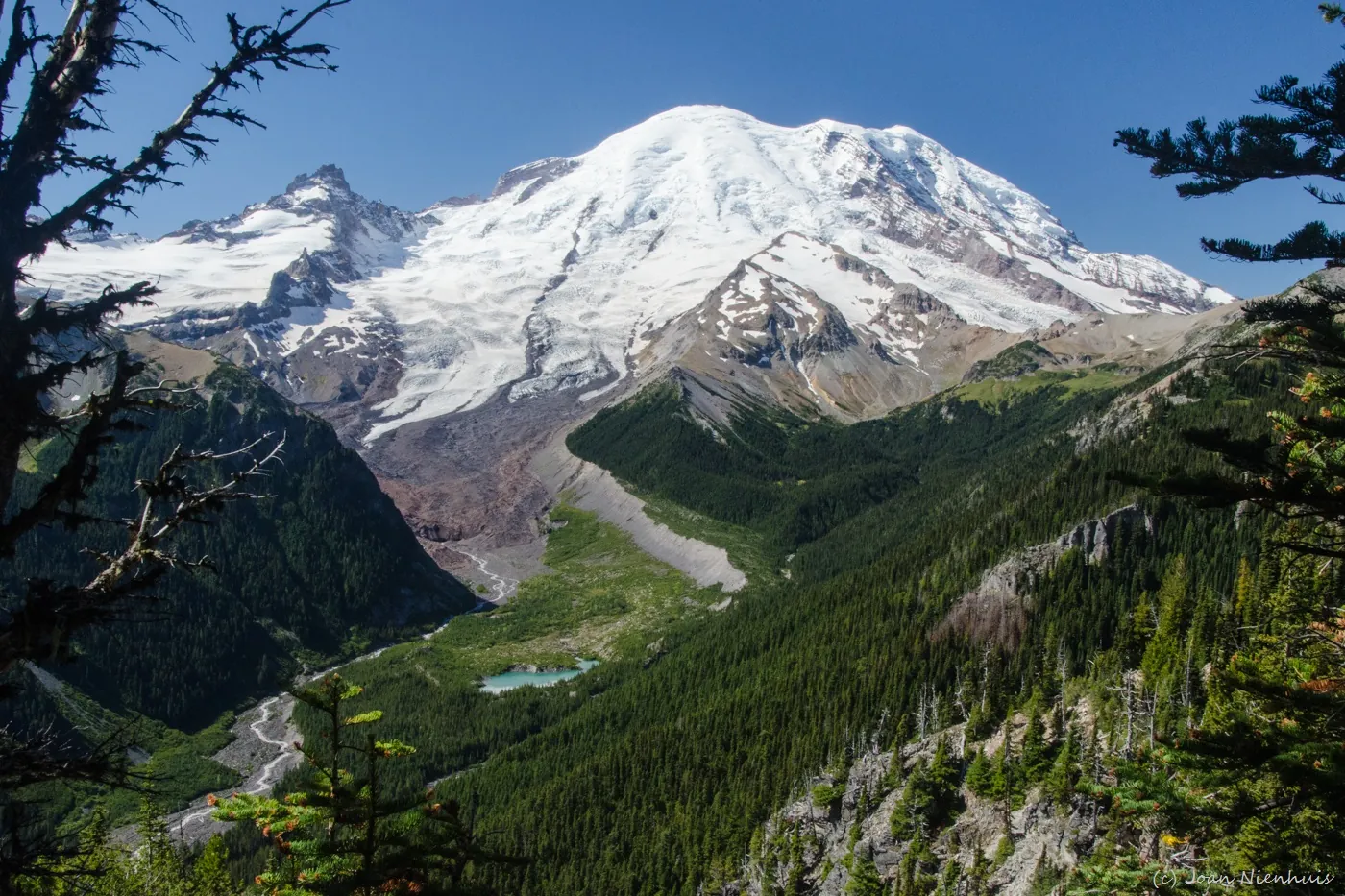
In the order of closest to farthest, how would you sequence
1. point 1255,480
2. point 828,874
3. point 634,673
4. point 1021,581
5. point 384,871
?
point 1255,480 < point 384,871 < point 828,874 < point 1021,581 < point 634,673

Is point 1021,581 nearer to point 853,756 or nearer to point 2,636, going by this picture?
point 853,756

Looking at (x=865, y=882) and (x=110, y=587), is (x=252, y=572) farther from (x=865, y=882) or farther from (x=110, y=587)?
(x=110, y=587)

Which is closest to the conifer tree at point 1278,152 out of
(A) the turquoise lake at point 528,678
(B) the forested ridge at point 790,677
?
(B) the forested ridge at point 790,677

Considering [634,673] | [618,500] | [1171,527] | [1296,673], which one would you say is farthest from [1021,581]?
[618,500]

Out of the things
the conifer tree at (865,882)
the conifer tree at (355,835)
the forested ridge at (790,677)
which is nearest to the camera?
the conifer tree at (355,835)

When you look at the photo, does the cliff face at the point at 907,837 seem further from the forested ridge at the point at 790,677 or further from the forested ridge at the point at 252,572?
the forested ridge at the point at 252,572
